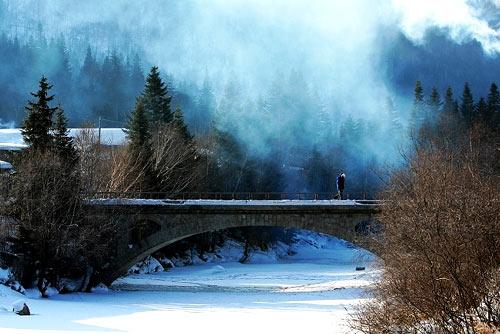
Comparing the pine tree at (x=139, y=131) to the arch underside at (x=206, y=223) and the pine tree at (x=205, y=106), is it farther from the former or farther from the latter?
the pine tree at (x=205, y=106)

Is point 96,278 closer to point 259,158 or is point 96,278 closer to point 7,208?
point 7,208

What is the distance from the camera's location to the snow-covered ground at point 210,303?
77.8 ft

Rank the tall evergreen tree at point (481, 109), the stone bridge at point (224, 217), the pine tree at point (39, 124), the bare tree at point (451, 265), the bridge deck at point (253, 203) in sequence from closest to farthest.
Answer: the bare tree at point (451, 265), the bridge deck at point (253, 203), the stone bridge at point (224, 217), the pine tree at point (39, 124), the tall evergreen tree at point (481, 109)

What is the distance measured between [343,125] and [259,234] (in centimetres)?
3425

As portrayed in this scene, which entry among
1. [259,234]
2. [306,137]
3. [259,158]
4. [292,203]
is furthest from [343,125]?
[292,203]

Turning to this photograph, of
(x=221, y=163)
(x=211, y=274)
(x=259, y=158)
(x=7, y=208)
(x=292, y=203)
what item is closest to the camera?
(x=7, y=208)

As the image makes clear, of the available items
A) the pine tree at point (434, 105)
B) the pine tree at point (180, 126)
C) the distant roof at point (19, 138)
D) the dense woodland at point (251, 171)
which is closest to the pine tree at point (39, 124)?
the dense woodland at point (251, 171)

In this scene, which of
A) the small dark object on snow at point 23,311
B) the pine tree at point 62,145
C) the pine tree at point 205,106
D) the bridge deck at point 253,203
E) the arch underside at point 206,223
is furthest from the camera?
the pine tree at point 205,106

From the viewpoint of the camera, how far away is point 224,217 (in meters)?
42.4

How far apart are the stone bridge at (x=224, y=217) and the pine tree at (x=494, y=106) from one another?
41.5 metres

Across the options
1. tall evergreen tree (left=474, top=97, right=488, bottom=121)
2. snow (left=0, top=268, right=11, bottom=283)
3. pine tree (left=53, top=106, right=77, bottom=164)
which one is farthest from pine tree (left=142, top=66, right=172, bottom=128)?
tall evergreen tree (left=474, top=97, right=488, bottom=121)

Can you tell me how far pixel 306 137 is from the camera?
3957 inches

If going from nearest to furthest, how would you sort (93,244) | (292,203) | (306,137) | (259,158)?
(93,244) < (292,203) < (259,158) < (306,137)

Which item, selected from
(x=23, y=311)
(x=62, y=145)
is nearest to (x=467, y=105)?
(x=62, y=145)
